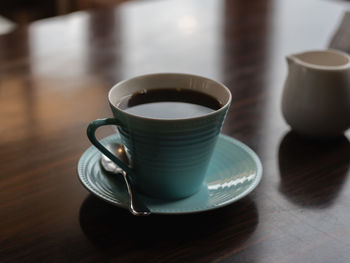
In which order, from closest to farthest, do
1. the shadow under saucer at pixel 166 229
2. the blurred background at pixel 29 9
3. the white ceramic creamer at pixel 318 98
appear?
1. the shadow under saucer at pixel 166 229
2. the white ceramic creamer at pixel 318 98
3. the blurred background at pixel 29 9

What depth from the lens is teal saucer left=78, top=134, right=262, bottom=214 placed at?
1.77ft

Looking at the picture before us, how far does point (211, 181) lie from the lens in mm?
594

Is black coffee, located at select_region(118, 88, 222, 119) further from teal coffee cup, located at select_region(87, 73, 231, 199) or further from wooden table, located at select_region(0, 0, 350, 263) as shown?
wooden table, located at select_region(0, 0, 350, 263)

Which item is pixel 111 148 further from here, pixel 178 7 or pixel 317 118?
pixel 178 7

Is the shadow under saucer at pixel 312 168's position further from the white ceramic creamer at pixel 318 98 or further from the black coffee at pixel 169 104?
the black coffee at pixel 169 104

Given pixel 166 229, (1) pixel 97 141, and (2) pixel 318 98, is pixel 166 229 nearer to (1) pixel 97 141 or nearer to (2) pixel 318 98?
(1) pixel 97 141

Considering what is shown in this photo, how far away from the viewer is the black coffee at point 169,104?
0.58 metres

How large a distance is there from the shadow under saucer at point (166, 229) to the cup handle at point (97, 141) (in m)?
0.04

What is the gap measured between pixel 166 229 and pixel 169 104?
145mm

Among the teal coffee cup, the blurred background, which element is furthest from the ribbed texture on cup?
the blurred background

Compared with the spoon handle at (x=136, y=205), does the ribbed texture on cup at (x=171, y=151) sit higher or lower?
higher

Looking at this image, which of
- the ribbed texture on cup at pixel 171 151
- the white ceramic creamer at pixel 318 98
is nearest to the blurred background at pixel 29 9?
the white ceramic creamer at pixel 318 98

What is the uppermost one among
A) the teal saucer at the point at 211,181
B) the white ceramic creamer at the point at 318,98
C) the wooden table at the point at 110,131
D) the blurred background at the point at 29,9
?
the white ceramic creamer at the point at 318,98

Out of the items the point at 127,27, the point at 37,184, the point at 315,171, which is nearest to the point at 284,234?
the point at 315,171
